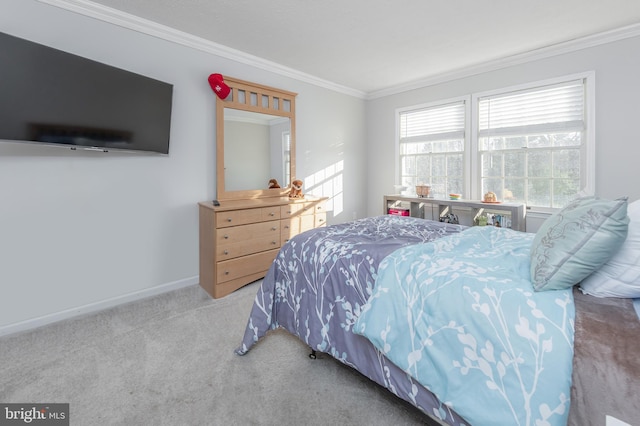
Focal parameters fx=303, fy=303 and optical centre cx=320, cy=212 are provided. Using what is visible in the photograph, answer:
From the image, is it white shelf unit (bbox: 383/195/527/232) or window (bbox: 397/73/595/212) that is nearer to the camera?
window (bbox: 397/73/595/212)

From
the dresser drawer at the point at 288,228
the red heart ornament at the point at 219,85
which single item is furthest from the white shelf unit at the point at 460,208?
the red heart ornament at the point at 219,85

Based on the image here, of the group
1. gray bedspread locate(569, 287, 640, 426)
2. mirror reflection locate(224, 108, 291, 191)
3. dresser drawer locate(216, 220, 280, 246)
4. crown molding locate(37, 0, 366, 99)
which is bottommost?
gray bedspread locate(569, 287, 640, 426)

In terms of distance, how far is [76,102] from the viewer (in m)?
2.22

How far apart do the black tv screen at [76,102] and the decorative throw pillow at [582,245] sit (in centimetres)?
297

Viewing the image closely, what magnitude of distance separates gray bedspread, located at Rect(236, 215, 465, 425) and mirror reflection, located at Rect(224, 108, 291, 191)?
5.76ft

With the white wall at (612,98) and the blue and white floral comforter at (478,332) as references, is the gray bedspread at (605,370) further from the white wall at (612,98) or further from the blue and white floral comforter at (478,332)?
the white wall at (612,98)

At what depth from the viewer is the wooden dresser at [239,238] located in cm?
294

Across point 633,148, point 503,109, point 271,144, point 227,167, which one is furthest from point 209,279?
point 633,148

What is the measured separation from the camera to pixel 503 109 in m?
3.77

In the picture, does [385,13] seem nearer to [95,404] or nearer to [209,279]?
[209,279]

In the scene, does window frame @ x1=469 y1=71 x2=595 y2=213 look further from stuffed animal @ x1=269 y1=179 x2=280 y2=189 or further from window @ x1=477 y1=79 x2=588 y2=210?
stuffed animal @ x1=269 y1=179 x2=280 y2=189

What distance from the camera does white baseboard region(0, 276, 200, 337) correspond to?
231 cm

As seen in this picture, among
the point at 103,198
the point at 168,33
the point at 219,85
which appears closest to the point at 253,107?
the point at 219,85

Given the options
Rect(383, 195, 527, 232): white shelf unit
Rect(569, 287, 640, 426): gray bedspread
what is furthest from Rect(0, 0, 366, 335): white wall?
Rect(569, 287, 640, 426): gray bedspread
